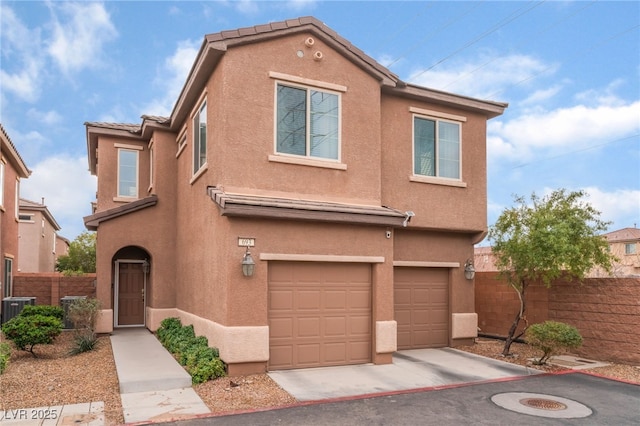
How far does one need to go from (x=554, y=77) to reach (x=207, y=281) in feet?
54.1

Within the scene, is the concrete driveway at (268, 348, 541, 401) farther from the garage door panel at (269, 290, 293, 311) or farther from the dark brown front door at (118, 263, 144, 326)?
the dark brown front door at (118, 263, 144, 326)

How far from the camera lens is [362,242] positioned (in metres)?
10.9

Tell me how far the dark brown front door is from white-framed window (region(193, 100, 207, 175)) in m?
5.78

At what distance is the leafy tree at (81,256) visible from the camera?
101 feet

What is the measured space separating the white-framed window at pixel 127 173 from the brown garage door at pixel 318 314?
907 centimetres

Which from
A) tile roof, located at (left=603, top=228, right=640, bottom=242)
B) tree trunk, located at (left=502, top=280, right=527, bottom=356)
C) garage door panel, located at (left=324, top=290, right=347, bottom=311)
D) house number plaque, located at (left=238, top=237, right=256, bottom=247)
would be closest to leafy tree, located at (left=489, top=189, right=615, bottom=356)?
tree trunk, located at (left=502, top=280, right=527, bottom=356)

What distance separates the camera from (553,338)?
10602mm

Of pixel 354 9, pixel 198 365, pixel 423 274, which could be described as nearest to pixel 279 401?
pixel 198 365

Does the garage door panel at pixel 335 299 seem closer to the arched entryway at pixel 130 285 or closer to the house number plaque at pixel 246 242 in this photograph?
the house number plaque at pixel 246 242

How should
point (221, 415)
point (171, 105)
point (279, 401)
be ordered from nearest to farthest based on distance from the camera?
point (221, 415) → point (279, 401) → point (171, 105)

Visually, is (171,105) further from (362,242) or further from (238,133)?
(362,242)

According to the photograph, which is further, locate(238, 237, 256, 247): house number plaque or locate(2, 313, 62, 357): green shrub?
locate(2, 313, 62, 357): green shrub

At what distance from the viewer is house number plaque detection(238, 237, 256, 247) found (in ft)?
31.7

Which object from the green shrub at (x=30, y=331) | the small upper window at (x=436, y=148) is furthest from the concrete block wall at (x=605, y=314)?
the green shrub at (x=30, y=331)
